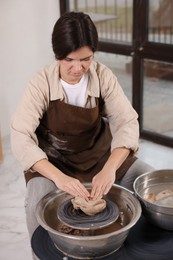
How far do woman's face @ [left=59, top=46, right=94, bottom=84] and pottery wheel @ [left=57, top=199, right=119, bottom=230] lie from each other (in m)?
0.47

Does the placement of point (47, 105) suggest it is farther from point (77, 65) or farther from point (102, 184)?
point (102, 184)

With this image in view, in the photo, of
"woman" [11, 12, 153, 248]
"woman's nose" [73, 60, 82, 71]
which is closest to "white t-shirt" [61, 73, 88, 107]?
"woman" [11, 12, 153, 248]

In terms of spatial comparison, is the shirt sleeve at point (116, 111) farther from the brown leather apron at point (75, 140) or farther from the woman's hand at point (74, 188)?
the woman's hand at point (74, 188)

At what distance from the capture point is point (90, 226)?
1.21m

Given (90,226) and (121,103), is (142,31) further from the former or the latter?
(90,226)

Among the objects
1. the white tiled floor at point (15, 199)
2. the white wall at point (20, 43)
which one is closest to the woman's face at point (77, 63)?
the white tiled floor at point (15, 199)

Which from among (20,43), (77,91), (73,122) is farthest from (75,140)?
(20,43)

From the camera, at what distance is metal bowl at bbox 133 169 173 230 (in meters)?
1.24

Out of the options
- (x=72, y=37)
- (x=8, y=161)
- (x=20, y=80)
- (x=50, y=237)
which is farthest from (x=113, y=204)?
(x=20, y=80)

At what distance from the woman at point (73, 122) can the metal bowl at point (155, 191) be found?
0.11m

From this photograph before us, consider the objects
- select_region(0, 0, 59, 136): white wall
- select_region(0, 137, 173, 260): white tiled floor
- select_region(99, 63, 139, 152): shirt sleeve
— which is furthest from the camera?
select_region(0, 0, 59, 136): white wall

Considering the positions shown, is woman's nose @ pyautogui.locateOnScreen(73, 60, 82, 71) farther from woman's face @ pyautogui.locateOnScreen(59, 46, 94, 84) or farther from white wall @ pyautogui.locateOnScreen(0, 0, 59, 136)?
white wall @ pyautogui.locateOnScreen(0, 0, 59, 136)

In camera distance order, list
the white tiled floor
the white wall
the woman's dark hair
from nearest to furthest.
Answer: the woman's dark hair
the white tiled floor
the white wall

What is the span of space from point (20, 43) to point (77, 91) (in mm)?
1628
